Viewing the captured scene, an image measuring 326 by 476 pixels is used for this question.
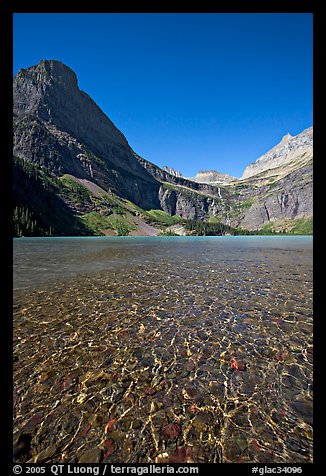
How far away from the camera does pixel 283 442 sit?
625 cm

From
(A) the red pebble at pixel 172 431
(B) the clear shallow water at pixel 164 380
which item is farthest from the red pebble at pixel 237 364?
(A) the red pebble at pixel 172 431

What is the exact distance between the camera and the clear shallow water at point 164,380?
6.21 metres

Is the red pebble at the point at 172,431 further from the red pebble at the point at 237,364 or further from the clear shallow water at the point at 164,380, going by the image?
the red pebble at the point at 237,364

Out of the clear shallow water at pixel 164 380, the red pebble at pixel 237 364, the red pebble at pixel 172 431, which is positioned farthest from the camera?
the red pebble at pixel 237 364

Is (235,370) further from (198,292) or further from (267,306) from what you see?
(198,292)

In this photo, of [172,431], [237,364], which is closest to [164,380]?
[172,431]

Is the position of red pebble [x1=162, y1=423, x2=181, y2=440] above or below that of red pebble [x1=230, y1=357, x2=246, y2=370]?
below

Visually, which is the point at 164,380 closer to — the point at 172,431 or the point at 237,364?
the point at 172,431

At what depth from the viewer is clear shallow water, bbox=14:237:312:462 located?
20.4 feet

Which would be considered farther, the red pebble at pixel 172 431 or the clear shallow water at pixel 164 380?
the red pebble at pixel 172 431

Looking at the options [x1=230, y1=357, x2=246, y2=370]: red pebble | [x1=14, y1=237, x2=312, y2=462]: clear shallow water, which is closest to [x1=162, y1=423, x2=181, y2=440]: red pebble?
[x1=14, y1=237, x2=312, y2=462]: clear shallow water

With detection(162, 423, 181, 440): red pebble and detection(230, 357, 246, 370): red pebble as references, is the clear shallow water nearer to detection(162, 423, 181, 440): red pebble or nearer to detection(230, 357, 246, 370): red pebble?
detection(162, 423, 181, 440): red pebble
